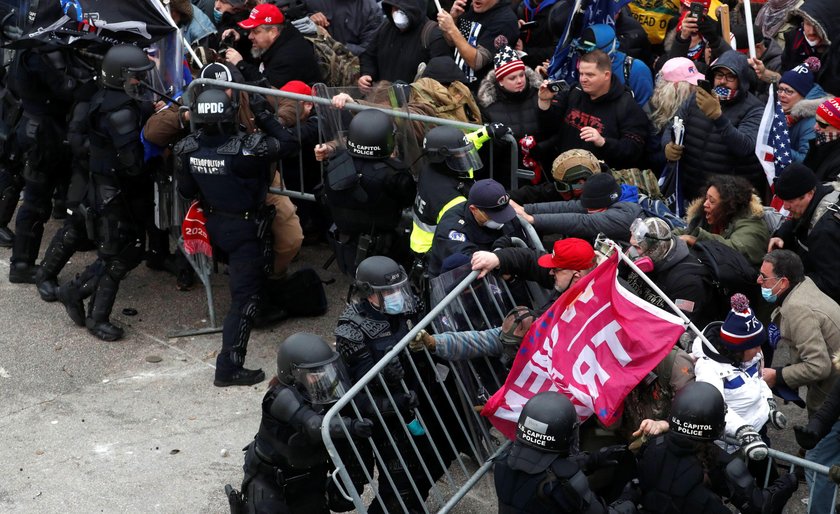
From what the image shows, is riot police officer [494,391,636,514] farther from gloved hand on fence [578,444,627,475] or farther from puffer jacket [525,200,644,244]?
puffer jacket [525,200,644,244]

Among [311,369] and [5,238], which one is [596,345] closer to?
[311,369]

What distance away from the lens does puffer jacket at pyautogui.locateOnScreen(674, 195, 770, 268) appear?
726 cm

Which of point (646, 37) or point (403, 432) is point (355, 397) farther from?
point (646, 37)

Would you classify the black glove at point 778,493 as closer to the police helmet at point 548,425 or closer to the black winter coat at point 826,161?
the police helmet at point 548,425

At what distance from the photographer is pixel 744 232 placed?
734 centimetres

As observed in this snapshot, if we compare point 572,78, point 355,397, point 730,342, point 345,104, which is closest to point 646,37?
point 572,78

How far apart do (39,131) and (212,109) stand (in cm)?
248

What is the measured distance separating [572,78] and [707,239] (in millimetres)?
2407

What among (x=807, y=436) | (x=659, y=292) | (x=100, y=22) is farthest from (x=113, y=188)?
(x=807, y=436)

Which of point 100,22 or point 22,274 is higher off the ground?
point 100,22

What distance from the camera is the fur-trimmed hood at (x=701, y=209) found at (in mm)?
7414

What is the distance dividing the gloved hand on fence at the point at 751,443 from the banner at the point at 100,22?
5773 mm

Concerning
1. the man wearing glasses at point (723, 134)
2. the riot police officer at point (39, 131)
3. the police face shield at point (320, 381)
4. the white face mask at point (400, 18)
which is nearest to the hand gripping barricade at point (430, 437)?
the police face shield at point (320, 381)

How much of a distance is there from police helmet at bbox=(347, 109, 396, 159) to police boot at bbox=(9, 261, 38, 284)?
3684mm
